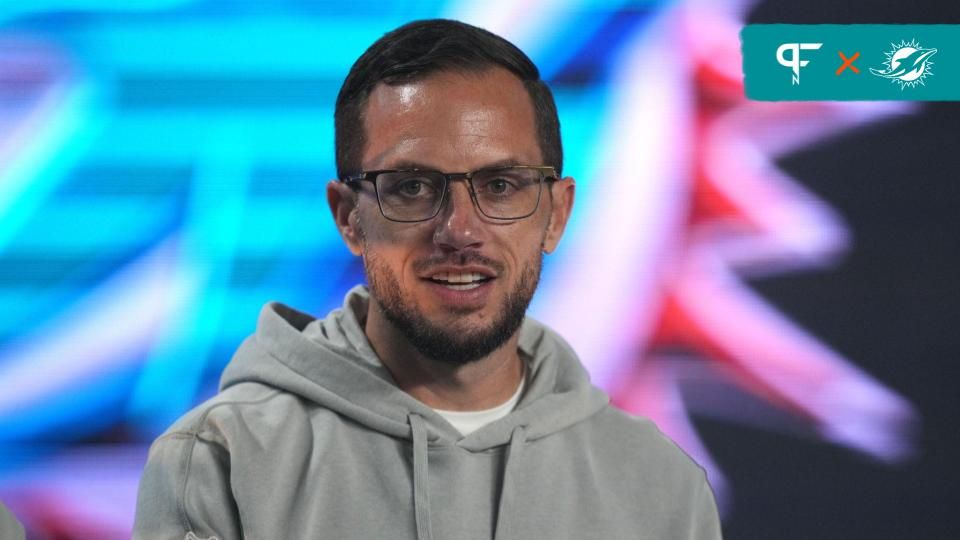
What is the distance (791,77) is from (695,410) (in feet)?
2.69

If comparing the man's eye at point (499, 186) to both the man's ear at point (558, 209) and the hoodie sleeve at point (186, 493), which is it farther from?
the hoodie sleeve at point (186, 493)

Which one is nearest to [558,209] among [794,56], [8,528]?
[8,528]

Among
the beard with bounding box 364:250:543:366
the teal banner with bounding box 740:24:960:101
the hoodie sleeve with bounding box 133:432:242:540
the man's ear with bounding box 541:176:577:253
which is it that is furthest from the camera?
the teal banner with bounding box 740:24:960:101

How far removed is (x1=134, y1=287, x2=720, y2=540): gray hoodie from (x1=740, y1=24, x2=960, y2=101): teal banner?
51.2 inches

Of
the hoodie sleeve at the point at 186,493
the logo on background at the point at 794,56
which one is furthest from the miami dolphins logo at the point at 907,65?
the hoodie sleeve at the point at 186,493

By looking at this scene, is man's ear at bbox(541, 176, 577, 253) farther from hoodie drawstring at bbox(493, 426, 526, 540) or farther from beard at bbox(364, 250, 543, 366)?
hoodie drawstring at bbox(493, 426, 526, 540)

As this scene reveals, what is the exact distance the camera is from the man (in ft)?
4.46

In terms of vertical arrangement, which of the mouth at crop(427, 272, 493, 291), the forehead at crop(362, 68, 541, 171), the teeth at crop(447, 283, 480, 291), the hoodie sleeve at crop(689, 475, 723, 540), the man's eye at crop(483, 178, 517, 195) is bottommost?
the hoodie sleeve at crop(689, 475, 723, 540)

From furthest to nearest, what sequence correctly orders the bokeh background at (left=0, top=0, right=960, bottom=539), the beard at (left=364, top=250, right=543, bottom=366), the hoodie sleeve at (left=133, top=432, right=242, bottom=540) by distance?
the bokeh background at (left=0, top=0, right=960, bottom=539) < the beard at (left=364, top=250, right=543, bottom=366) < the hoodie sleeve at (left=133, top=432, right=242, bottom=540)

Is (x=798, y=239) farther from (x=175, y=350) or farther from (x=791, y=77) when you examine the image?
(x=175, y=350)

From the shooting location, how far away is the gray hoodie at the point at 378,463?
1341mm

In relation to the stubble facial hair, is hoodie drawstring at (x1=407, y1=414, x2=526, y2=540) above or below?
below

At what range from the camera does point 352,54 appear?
2566mm

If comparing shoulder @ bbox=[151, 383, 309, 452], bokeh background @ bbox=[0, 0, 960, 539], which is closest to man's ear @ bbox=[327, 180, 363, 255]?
shoulder @ bbox=[151, 383, 309, 452]
